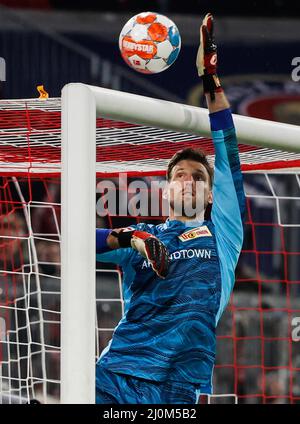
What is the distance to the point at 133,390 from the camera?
9.33 ft

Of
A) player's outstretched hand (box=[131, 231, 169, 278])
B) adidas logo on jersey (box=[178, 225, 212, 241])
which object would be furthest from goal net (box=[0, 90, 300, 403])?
adidas logo on jersey (box=[178, 225, 212, 241])

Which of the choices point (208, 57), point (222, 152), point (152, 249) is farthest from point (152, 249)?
point (208, 57)

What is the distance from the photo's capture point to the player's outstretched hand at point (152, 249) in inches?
103

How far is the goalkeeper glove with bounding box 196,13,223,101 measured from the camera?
2.66m

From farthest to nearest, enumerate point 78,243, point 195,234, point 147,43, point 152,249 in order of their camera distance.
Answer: point 195,234
point 147,43
point 152,249
point 78,243

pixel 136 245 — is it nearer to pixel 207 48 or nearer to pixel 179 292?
pixel 179 292

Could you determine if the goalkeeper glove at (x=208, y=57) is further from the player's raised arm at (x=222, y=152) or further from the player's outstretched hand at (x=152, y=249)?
the player's outstretched hand at (x=152, y=249)

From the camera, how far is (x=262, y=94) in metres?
9.18

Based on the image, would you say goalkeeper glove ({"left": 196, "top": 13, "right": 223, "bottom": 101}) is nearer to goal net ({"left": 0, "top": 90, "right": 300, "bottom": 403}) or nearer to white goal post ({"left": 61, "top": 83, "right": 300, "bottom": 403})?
goal net ({"left": 0, "top": 90, "right": 300, "bottom": 403})

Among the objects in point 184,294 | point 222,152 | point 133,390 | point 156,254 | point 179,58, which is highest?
point 179,58

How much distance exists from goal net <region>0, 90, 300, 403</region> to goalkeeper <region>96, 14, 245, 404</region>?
5.2 inches

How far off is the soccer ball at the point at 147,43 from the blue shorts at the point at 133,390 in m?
1.01

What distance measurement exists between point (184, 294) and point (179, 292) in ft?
0.06
